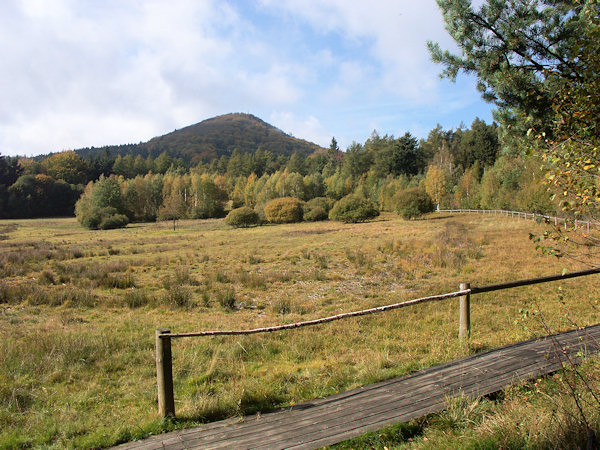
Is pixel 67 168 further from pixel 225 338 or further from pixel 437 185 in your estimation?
pixel 225 338

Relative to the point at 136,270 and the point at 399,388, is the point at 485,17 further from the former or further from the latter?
the point at 136,270

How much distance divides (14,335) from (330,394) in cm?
700

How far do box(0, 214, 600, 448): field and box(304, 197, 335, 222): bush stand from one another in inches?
1683

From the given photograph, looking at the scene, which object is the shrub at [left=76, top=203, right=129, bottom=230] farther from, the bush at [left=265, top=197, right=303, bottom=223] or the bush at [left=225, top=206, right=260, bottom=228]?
the bush at [left=265, top=197, right=303, bottom=223]

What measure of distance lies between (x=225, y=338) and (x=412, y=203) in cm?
4709

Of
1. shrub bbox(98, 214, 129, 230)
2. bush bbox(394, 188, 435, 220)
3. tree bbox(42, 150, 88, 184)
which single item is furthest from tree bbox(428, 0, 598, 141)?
tree bbox(42, 150, 88, 184)

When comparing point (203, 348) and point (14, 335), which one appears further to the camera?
point (14, 335)

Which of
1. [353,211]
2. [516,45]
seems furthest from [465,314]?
[353,211]

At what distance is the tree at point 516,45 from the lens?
5188 mm

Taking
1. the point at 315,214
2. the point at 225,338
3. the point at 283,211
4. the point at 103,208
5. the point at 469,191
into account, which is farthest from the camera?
the point at 469,191

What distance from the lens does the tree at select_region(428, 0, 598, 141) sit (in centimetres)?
519

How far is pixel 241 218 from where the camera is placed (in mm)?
53875

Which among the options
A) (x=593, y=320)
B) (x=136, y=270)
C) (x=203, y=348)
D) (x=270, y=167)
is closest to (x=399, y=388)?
(x=203, y=348)

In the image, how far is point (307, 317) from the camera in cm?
888
